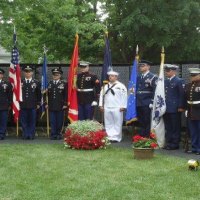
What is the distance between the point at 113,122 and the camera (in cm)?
1141

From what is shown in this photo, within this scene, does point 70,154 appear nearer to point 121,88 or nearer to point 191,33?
point 121,88

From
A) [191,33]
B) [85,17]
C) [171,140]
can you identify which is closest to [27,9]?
[85,17]

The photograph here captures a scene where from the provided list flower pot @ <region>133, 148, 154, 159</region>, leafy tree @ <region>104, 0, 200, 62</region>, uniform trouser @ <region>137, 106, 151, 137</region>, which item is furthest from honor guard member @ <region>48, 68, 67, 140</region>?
leafy tree @ <region>104, 0, 200, 62</region>

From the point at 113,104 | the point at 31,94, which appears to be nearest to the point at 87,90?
the point at 113,104

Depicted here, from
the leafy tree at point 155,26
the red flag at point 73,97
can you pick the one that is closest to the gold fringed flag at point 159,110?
the red flag at point 73,97

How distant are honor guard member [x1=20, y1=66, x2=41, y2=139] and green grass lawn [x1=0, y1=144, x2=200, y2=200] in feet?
6.91

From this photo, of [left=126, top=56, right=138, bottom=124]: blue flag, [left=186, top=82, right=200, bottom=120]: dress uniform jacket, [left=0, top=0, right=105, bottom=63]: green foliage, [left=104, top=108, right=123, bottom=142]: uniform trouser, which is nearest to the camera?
[left=186, top=82, right=200, bottom=120]: dress uniform jacket

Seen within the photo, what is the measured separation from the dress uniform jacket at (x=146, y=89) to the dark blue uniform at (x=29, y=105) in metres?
2.57

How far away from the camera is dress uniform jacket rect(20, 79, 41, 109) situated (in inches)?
461

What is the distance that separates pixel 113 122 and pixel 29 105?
209 centimetres

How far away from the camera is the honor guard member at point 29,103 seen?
11.7 meters

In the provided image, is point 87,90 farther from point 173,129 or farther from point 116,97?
point 173,129

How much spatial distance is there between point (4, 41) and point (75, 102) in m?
5.73

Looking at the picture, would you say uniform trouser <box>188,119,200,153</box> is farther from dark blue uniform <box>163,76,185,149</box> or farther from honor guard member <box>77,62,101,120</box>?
honor guard member <box>77,62,101,120</box>
